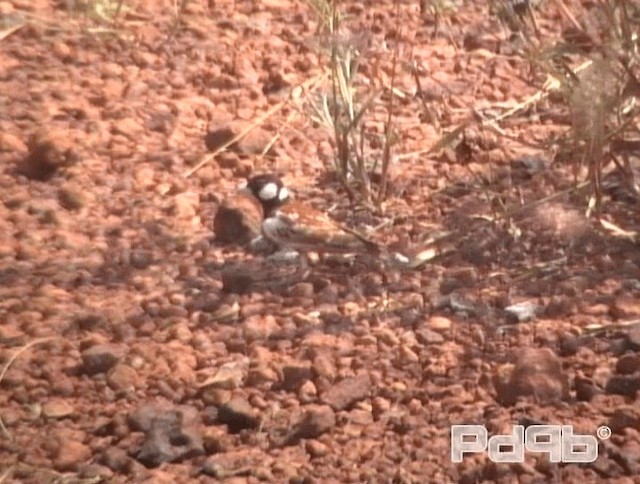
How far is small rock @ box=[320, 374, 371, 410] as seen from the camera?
84.0 inches

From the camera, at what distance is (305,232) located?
2.56m

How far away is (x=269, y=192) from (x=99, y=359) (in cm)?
58

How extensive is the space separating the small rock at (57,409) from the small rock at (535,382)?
71 centimetres

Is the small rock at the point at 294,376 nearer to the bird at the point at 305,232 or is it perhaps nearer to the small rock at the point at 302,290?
the small rock at the point at 302,290

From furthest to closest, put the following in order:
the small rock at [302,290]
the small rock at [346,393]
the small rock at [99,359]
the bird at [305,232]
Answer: the bird at [305,232] → the small rock at [302,290] → the small rock at [99,359] → the small rock at [346,393]

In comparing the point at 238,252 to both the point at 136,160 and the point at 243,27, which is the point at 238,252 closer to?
the point at 136,160

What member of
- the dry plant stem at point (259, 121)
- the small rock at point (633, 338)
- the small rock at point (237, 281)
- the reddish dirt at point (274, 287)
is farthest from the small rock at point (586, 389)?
the dry plant stem at point (259, 121)

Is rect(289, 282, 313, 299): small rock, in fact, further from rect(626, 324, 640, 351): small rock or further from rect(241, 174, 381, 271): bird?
rect(626, 324, 640, 351): small rock

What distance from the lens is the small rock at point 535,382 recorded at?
6.88ft

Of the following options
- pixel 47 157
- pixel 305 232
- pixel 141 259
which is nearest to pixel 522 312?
pixel 305 232

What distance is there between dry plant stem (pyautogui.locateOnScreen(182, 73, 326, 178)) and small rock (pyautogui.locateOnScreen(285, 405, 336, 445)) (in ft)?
2.75

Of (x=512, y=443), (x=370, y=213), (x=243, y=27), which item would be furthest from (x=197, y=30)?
(x=512, y=443)

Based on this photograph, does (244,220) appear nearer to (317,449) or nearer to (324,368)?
(324,368)

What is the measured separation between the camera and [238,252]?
8.43 ft
